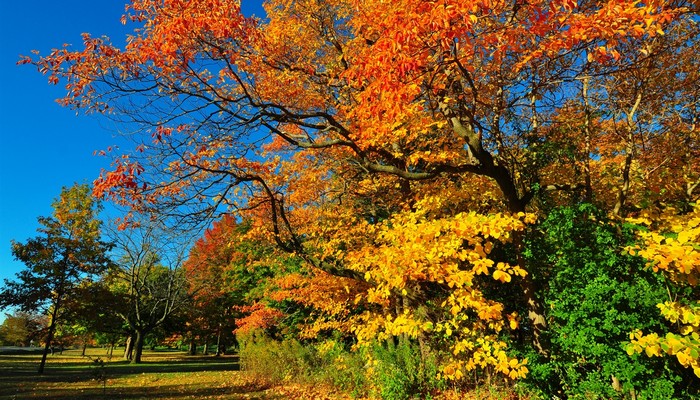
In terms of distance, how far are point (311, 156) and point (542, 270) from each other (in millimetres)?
7601

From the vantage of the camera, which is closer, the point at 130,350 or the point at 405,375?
the point at 405,375

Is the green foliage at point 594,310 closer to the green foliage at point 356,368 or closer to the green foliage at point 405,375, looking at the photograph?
the green foliage at point 405,375

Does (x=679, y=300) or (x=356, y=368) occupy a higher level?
(x=679, y=300)

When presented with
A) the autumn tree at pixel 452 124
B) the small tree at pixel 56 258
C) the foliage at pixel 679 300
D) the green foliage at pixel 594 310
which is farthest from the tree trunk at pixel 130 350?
the foliage at pixel 679 300

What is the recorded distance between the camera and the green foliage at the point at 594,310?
430cm

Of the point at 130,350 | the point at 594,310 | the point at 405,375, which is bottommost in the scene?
the point at 405,375

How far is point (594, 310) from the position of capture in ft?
15.2

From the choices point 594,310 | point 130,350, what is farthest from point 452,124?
point 130,350

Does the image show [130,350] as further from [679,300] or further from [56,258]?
[679,300]

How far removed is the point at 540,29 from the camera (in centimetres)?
450

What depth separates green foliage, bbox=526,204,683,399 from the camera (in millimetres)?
4305

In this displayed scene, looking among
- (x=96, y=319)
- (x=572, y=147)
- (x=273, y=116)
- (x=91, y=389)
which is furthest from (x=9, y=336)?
(x=572, y=147)

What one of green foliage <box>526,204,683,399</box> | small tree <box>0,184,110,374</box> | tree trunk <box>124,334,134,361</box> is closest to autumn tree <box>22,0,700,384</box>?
green foliage <box>526,204,683,399</box>

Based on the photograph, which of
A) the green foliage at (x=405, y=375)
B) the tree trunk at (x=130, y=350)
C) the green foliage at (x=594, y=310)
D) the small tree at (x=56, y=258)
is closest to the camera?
the green foliage at (x=594, y=310)
